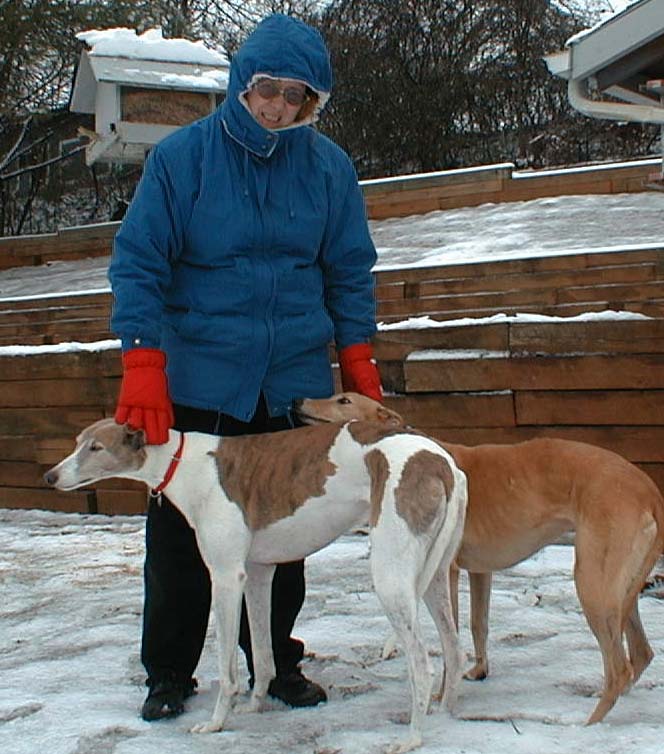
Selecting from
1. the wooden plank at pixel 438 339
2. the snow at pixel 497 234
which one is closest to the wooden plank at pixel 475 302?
the snow at pixel 497 234

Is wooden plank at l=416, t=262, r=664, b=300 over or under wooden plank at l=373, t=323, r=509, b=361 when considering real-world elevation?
over

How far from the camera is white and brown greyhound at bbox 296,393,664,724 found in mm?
3234

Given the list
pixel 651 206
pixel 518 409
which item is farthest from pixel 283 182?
pixel 651 206

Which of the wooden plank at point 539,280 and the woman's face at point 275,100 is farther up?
the woman's face at point 275,100

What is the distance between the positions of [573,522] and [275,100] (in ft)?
5.39

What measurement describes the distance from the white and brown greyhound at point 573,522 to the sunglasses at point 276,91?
992mm

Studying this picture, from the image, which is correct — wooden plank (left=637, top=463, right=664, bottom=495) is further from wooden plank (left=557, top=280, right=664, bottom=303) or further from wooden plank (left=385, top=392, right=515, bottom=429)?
wooden plank (left=557, top=280, right=664, bottom=303)

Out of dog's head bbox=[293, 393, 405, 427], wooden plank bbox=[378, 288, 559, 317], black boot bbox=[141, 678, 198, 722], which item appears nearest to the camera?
black boot bbox=[141, 678, 198, 722]

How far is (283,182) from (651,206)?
754 centimetres

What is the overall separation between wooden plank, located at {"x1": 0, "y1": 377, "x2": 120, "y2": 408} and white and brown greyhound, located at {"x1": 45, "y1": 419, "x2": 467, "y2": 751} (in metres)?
3.21

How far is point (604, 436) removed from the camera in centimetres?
526

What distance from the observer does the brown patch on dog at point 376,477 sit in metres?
3.11

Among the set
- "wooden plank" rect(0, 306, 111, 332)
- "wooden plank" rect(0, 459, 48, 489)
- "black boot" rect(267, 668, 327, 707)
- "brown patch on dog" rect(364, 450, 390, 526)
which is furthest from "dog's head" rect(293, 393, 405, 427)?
"wooden plank" rect(0, 306, 111, 332)

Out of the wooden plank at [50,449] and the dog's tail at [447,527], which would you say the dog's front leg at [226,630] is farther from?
the wooden plank at [50,449]
